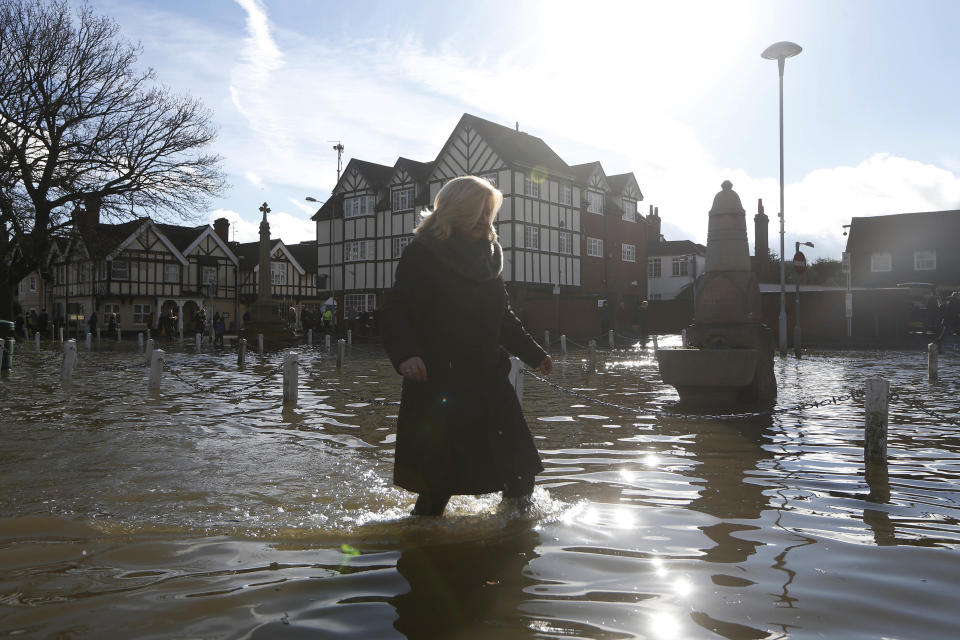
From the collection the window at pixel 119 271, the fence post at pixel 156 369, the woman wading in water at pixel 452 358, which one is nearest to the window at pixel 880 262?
the window at pixel 119 271

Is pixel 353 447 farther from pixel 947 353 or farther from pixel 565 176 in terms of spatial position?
pixel 565 176

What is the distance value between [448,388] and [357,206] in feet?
145

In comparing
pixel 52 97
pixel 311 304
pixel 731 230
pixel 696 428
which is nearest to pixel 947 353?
pixel 731 230

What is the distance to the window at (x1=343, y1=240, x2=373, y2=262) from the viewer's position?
45.2m

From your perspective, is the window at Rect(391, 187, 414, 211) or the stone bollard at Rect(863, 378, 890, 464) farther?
the window at Rect(391, 187, 414, 211)

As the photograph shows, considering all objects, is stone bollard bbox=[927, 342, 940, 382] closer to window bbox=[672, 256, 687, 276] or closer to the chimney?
window bbox=[672, 256, 687, 276]

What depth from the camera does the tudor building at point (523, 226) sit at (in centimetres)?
3828

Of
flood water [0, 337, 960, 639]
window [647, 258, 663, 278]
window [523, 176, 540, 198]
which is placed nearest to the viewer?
flood water [0, 337, 960, 639]

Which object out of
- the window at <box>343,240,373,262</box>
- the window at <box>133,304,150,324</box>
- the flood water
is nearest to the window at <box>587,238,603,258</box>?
the window at <box>343,240,373,262</box>

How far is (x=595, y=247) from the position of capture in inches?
1750

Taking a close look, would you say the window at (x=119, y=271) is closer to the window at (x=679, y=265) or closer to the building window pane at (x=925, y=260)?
the window at (x=679, y=265)

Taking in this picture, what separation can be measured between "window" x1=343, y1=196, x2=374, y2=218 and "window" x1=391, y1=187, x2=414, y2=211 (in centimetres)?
182

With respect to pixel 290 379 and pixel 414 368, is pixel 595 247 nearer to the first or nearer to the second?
pixel 290 379

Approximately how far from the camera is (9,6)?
23984 millimetres
